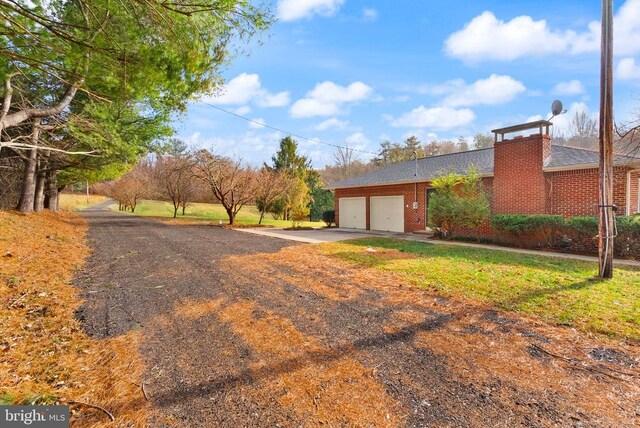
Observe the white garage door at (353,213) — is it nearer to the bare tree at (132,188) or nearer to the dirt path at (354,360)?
the dirt path at (354,360)

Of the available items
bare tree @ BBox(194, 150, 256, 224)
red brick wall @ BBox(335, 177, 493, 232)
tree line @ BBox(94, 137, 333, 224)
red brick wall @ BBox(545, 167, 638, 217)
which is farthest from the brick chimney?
bare tree @ BBox(194, 150, 256, 224)

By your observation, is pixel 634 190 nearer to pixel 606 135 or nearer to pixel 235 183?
pixel 606 135

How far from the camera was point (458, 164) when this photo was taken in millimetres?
14984

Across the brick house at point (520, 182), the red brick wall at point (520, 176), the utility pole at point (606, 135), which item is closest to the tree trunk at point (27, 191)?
the brick house at point (520, 182)

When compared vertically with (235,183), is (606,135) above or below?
below

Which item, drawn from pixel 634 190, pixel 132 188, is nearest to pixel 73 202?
pixel 132 188

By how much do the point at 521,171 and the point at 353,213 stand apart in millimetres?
8886

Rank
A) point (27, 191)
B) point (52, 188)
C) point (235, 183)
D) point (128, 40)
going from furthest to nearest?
1. point (52, 188)
2. point (235, 183)
3. point (27, 191)
4. point (128, 40)

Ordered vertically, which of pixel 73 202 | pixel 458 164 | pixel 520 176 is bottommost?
pixel 520 176

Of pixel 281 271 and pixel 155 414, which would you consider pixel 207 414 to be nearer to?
pixel 155 414

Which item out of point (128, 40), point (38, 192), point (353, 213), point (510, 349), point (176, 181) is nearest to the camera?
point (510, 349)

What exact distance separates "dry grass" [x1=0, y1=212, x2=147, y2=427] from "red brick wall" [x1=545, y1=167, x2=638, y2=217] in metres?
12.4

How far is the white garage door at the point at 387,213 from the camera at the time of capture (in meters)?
15.5

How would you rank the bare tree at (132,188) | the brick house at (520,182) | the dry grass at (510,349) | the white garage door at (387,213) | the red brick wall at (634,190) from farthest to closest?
the bare tree at (132,188) → the white garage door at (387,213) → the brick house at (520,182) → the red brick wall at (634,190) → the dry grass at (510,349)
